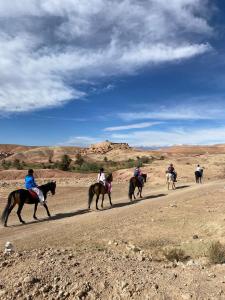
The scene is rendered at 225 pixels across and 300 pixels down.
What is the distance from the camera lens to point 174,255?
12000 millimetres

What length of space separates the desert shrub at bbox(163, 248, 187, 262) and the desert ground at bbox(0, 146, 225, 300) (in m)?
0.09

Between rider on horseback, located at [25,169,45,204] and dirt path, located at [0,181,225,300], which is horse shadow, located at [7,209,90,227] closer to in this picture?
dirt path, located at [0,181,225,300]

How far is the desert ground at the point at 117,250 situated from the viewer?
8.21 m

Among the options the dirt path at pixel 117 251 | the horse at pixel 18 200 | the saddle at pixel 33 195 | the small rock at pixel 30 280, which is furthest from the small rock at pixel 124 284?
the saddle at pixel 33 195

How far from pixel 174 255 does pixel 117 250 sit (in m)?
1.87

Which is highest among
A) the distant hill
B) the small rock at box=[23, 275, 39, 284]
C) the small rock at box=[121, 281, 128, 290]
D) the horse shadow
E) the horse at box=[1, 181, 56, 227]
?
the distant hill

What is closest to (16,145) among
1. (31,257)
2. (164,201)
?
(164,201)

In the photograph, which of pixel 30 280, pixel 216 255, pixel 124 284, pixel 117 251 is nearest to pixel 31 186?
pixel 117 251

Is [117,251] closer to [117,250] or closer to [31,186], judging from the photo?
[117,250]

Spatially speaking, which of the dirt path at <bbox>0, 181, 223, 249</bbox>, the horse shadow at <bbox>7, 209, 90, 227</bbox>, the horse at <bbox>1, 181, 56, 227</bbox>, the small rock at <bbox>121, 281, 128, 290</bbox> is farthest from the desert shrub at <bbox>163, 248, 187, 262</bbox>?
the horse at <bbox>1, 181, 56, 227</bbox>

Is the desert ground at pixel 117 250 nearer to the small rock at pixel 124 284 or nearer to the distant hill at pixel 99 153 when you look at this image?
the small rock at pixel 124 284

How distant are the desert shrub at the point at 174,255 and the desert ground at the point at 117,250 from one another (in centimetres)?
9

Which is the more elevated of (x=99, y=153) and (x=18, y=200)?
(x=99, y=153)

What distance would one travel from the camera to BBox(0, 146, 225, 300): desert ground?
821cm
